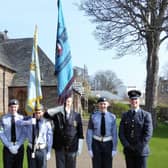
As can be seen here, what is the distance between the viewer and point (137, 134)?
7.77 m

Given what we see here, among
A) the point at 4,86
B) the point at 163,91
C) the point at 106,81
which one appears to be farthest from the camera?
the point at 106,81

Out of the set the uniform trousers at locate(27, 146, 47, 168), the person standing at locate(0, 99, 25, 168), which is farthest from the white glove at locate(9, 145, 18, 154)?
the uniform trousers at locate(27, 146, 47, 168)

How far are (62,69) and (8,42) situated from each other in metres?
39.4

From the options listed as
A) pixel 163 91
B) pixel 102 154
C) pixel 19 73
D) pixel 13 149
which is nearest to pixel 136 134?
pixel 102 154

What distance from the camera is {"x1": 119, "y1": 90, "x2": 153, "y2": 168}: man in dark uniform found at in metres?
7.74

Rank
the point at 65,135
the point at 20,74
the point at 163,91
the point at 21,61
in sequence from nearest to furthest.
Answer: the point at 65,135, the point at 20,74, the point at 21,61, the point at 163,91

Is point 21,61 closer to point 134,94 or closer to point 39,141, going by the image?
point 39,141

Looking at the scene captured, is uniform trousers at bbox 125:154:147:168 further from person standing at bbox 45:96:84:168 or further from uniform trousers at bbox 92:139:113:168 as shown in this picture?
person standing at bbox 45:96:84:168

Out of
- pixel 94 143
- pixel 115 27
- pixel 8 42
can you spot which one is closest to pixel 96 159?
pixel 94 143

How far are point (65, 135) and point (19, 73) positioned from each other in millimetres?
34358

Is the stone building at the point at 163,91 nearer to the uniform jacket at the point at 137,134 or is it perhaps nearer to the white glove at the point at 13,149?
the uniform jacket at the point at 137,134

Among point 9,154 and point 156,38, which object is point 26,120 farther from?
point 156,38

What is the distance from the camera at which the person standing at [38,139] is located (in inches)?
319

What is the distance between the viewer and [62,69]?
8.44 meters
